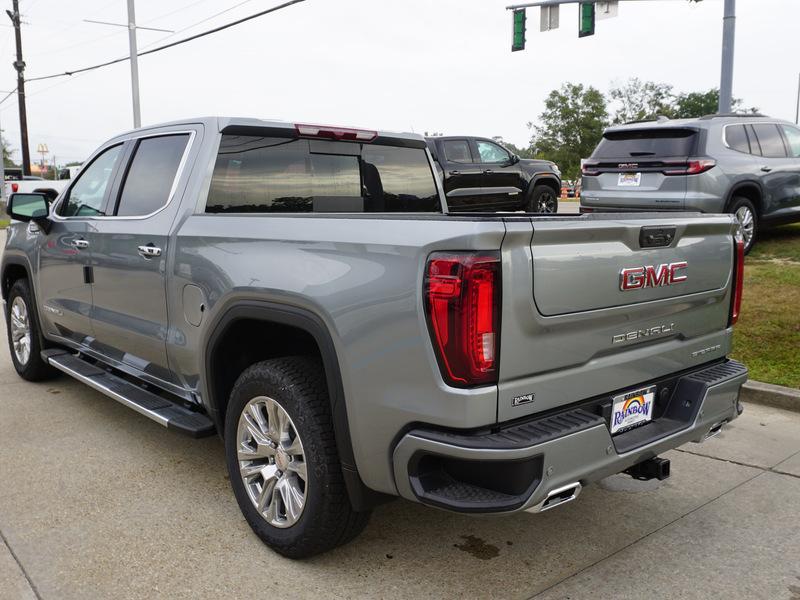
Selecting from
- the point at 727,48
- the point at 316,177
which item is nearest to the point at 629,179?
the point at 727,48

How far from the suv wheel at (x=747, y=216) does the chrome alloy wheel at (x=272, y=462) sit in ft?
25.6

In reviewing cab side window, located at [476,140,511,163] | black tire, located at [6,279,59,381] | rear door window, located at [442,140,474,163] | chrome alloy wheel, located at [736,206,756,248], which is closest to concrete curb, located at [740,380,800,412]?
chrome alloy wheel, located at [736,206,756,248]

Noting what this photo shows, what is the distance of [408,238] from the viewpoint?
2.57 m

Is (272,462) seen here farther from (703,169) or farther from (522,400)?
(703,169)

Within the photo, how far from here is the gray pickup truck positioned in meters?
2.48

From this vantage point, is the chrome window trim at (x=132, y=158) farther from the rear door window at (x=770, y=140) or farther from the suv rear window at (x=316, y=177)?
the rear door window at (x=770, y=140)

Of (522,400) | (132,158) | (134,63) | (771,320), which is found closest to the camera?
(522,400)

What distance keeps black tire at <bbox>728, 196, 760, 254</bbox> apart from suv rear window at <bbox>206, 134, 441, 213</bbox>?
612cm

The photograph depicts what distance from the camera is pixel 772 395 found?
5.38 meters

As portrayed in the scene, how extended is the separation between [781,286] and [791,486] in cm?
442

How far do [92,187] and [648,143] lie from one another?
6.96 metres

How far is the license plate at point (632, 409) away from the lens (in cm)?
291

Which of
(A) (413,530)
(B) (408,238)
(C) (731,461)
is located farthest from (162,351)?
(C) (731,461)

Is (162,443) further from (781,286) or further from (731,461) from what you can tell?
(781,286)
